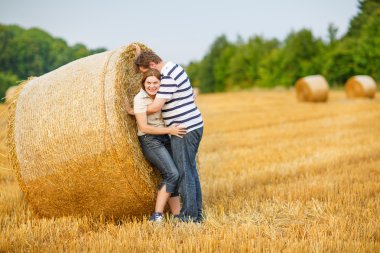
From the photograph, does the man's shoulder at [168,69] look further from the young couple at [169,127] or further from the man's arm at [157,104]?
the man's arm at [157,104]

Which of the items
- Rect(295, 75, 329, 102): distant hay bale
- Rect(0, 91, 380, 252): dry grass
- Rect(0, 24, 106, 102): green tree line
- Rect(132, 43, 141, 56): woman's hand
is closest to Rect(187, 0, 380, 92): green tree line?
Rect(295, 75, 329, 102): distant hay bale

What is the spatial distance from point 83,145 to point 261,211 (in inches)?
86.4

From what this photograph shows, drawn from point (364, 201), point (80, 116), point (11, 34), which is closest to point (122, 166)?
point (80, 116)

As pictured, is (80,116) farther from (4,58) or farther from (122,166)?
(4,58)

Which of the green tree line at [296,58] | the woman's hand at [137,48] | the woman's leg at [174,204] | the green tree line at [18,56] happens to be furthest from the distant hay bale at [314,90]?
the green tree line at [18,56]

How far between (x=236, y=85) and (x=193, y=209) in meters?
56.1

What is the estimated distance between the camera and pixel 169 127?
4559 millimetres

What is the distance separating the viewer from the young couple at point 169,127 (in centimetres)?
449

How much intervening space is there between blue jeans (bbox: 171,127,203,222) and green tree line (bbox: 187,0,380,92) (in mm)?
30893

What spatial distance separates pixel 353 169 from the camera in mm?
6922

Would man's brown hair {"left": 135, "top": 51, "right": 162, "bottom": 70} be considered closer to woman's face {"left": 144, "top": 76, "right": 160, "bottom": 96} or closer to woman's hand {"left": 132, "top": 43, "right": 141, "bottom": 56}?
woman's face {"left": 144, "top": 76, "right": 160, "bottom": 96}

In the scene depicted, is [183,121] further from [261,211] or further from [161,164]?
[261,211]

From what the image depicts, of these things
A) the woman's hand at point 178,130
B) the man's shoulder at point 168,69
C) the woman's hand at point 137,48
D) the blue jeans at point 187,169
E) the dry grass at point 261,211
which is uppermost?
the woman's hand at point 137,48

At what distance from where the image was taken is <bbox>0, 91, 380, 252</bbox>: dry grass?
12.4ft
